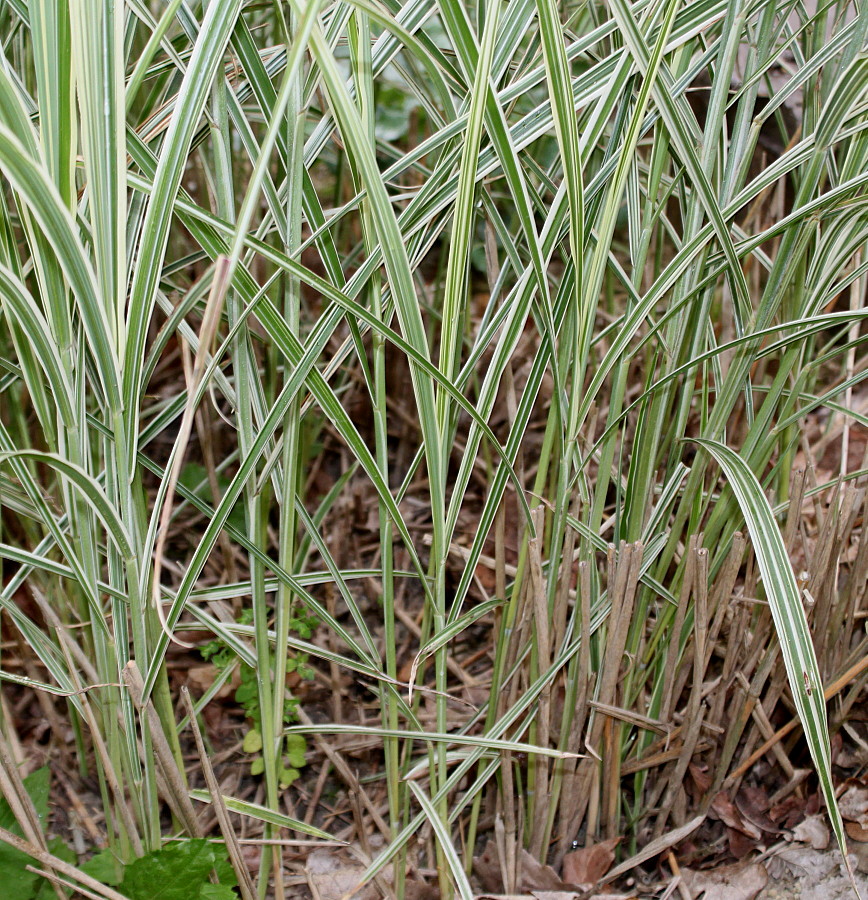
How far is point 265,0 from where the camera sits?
0.92 m

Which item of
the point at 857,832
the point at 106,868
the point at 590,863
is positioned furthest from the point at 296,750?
the point at 857,832

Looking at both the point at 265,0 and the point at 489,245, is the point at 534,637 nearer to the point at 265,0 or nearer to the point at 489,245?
the point at 489,245

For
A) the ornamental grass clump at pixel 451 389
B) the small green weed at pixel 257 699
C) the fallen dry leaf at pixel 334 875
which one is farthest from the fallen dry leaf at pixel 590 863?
the small green weed at pixel 257 699

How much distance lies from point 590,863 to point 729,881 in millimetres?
177

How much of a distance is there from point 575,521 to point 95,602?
1.59ft

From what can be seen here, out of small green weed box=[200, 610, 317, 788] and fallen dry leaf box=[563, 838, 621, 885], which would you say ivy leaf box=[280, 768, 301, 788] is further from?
fallen dry leaf box=[563, 838, 621, 885]

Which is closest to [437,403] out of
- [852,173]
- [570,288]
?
[570,288]

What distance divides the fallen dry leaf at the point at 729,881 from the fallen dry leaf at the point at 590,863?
0.11 metres

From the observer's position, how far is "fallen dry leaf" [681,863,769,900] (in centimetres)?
102

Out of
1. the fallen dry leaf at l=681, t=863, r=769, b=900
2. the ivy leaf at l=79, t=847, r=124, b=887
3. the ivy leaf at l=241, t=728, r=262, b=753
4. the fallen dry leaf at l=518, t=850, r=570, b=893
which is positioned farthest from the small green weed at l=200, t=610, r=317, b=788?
the fallen dry leaf at l=681, t=863, r=769, b=900

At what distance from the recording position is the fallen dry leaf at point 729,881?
3.35 ft

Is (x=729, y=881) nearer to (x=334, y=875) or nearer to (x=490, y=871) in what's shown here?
(x=490, y=871)

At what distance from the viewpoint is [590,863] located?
3.39ft

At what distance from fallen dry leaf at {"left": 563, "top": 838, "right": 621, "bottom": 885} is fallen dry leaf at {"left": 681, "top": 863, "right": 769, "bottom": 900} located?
0.36 ft
